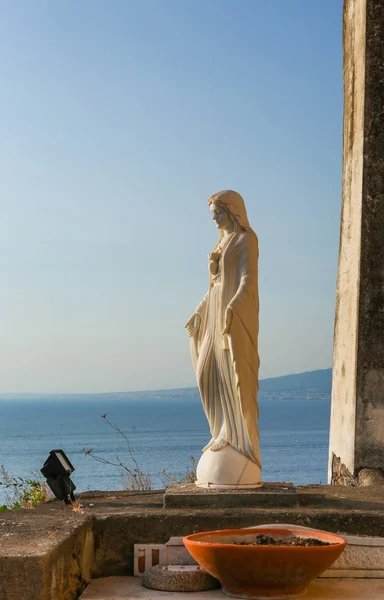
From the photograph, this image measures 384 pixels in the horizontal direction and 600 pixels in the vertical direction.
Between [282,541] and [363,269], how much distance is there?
5.03m

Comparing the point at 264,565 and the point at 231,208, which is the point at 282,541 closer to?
the point at 264,565

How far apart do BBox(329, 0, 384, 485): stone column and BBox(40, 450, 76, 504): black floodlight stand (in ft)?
12.5

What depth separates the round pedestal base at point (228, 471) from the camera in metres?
7.07

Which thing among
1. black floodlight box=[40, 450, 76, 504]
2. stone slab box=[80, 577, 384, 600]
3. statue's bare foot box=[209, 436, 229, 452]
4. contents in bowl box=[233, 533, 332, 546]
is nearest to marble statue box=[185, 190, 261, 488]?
statue's bare foot box=[209, 436, 229, 452]

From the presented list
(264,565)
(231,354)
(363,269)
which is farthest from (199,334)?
(363,269)

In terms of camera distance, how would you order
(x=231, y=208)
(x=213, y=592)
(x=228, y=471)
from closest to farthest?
(x=213, y=592) < (x=228, y=471) < (x=231, y=208)

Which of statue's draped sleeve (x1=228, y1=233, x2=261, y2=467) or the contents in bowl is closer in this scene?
the contents in bowl

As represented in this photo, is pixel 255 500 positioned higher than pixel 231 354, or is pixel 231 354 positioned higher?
pixel 231 354

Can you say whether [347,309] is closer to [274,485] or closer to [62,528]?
[274,485]

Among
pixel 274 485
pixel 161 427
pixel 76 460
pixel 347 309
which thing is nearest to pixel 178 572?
pixel 274 485

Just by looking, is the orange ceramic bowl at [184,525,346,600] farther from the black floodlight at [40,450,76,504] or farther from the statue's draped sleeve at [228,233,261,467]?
the black floodlight at [40,450,76,504]

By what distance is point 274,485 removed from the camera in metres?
7.29

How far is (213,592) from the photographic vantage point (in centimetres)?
569

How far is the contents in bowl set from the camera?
222 inches
